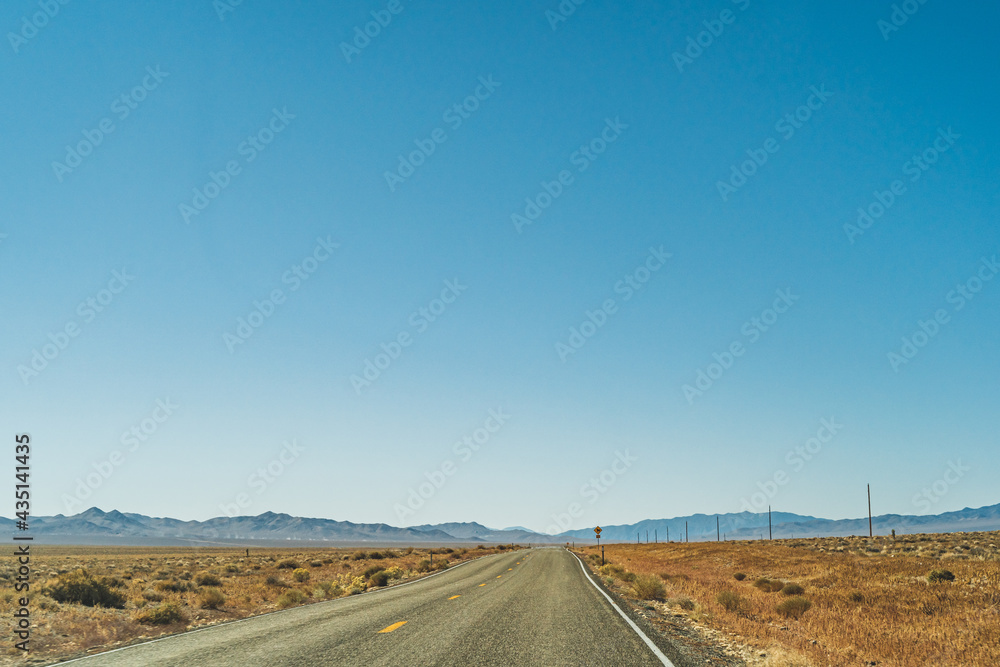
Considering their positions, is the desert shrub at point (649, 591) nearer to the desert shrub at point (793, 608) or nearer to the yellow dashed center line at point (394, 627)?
the desert shrub at point (793, 608)

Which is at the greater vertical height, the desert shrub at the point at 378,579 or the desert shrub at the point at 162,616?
the desert shrub at the point at 162,616

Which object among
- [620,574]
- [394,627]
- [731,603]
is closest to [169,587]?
[394,627]

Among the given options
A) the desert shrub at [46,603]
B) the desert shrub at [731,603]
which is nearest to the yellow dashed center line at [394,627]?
the desert shrub at [731,603]

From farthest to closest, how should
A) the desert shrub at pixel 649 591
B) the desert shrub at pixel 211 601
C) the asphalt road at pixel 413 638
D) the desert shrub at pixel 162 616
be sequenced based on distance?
the desert shrub at pixel 649 591, the desert shrub at pixel 211 601, the desert shrub at pixel 162 616, the asphalt road at pixel 413 638

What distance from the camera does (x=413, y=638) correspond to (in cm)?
1105

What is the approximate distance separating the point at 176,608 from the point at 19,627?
3918 mm

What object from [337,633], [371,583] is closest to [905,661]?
[337,633]

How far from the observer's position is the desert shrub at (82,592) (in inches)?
746

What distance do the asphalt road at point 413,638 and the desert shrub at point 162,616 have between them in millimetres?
3245

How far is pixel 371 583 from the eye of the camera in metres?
27.6

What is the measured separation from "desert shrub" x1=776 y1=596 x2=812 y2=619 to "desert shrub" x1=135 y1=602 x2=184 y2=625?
16955mm

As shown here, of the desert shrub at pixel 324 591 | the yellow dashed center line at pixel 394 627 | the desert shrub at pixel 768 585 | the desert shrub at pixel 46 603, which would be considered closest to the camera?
the yellow dashed center line at pixel 394 627

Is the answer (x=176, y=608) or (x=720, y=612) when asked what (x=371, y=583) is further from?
(x=720, y=612)

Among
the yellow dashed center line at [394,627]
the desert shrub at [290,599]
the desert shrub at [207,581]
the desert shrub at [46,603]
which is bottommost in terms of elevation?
the desert shrub at [207,581]
